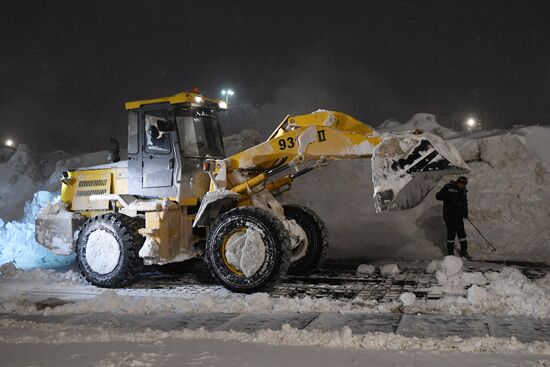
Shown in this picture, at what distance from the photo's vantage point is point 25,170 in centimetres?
1769

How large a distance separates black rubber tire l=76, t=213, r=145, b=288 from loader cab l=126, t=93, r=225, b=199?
619mm

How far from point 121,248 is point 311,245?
2945mm

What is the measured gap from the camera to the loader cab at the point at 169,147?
846 cm

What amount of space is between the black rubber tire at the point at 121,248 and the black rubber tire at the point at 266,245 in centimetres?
129

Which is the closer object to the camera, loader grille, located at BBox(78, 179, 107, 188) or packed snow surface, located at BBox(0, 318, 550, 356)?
packed snow surface, located at BBox(0, 318, 550, 356)

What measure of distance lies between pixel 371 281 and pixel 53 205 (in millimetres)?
5471

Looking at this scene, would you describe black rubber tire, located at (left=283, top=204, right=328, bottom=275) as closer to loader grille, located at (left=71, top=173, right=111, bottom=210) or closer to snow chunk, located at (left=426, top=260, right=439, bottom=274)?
snow chunk, located at (left=426, top=260, right=439, bottom=274)

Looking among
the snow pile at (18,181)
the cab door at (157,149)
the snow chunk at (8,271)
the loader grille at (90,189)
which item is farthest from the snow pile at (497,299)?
the snow pile at (18,181)

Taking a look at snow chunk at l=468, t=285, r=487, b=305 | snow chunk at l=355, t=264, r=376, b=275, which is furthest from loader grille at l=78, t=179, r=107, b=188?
snow chunk at l=468, t=285, r=487, b=305

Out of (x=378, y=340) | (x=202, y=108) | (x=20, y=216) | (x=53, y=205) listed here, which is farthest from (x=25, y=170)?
(x=378, y=340)

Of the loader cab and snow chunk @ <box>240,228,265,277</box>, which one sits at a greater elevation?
the loader cab

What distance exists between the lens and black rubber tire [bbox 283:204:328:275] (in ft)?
29.0

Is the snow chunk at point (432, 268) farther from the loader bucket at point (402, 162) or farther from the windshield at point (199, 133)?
the windshield at point (199, 133)

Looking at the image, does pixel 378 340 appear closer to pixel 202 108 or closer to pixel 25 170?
pixel 202 108
